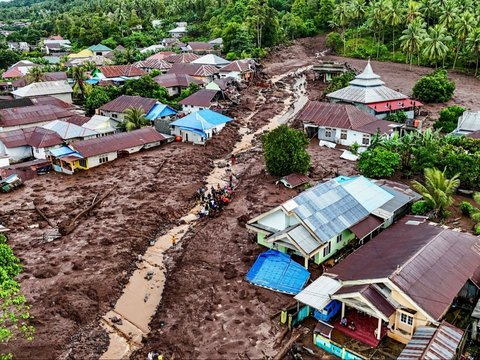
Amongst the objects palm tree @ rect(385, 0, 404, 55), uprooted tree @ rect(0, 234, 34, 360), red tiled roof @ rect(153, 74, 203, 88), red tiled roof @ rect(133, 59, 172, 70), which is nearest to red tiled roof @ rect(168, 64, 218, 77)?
red tiled roof @ rect(133, 59, 172, 70)

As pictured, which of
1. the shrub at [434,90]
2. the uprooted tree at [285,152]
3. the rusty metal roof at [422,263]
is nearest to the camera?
the rusty metal roof at [422,263]

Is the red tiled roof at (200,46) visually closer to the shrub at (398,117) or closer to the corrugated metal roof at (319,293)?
the shrub at (398,117)

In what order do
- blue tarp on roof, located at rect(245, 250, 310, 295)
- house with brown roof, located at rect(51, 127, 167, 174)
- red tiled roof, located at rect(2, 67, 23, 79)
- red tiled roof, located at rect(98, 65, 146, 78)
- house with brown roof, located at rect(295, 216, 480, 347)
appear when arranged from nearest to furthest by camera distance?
house with brown roof, located at rect(295, 216, 480, 347), blue tarp on roof, located at rect(245, 250, 310, 295), house with brown roof, located at rect(51, 127, 167, 174), red tiled roof, located at rect(98, 65, 146, 78), red tiled roof, located at rect(2, 67, 23, 79)

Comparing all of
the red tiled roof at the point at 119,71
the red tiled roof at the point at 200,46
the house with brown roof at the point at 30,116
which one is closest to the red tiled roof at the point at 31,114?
the house with brown roof at the point at 30,116

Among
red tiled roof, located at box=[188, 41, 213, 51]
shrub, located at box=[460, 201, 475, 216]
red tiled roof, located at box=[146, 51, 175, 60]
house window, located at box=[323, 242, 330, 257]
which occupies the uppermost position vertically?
house window, located at box=[323, 242, 330, 257]

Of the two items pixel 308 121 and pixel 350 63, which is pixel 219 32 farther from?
pixel 308 121

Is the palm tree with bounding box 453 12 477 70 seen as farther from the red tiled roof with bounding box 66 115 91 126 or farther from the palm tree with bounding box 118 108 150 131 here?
the red tiled roof with bounding box 66 115 91 126

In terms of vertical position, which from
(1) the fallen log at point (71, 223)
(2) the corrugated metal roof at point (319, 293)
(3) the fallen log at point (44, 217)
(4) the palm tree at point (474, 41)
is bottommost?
(3) the fallen log at point (44, 217)
